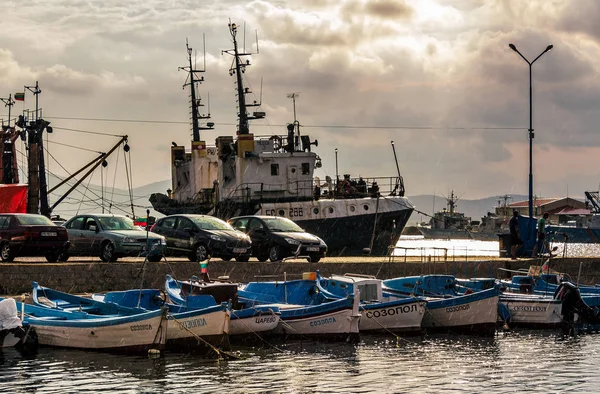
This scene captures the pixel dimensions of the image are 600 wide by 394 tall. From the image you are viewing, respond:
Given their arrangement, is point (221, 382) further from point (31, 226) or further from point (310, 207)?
point (310, 207)

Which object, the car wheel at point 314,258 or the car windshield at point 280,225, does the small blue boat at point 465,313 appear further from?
the car windshield at point 280,225

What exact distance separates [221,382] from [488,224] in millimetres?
165777

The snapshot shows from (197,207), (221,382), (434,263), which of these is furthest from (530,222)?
(221,382)

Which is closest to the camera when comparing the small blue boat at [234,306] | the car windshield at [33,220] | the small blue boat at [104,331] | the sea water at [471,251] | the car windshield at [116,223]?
the small blue boat at [104,331]

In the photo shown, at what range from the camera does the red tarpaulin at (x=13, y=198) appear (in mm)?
44250

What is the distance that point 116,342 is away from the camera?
20.1 metres

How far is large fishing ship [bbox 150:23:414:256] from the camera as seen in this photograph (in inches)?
2034

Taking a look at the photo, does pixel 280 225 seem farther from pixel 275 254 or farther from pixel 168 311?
pixel 168 311

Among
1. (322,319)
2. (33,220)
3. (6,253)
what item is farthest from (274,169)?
(322,319)

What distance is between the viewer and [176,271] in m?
30.3

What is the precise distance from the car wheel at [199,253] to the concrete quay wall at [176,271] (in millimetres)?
726

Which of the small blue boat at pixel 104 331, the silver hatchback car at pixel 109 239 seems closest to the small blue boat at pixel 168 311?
the small blue boat at pixel 104 331

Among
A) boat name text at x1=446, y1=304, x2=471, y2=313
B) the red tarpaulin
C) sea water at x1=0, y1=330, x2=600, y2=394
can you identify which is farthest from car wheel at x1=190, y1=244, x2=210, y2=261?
the red tarpaulin

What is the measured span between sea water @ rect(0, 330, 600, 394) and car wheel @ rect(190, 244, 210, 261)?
387 inches
